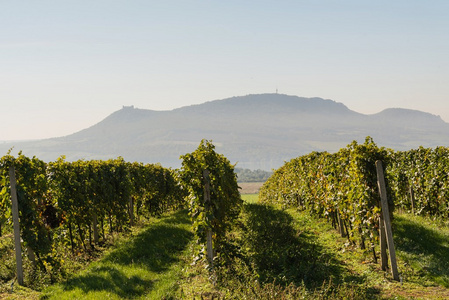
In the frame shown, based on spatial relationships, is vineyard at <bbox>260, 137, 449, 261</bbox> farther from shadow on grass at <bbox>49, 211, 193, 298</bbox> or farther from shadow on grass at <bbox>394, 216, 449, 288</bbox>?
shadow on grass at <bbox>49, 211, 193, 298</bbox>

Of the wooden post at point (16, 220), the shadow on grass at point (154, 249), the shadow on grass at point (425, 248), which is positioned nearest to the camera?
the shadow on grass at point (425, 248)

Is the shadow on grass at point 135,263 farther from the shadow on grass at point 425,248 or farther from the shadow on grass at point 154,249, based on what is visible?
the shadow on grass at point 425,248

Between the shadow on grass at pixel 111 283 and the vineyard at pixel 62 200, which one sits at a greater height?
the vineyard at pixel 62 200

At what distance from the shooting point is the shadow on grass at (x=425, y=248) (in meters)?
9.92

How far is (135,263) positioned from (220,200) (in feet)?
12.3

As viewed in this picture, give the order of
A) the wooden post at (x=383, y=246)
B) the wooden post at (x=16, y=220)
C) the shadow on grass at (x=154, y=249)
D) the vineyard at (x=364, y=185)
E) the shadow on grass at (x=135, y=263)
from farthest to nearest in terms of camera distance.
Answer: the shadow on grass at (x=154, y=249) < the wooden post at (x=16, y=220) < the vineyard at (x=364, y=185) < the wooden post at (x=383, y=246) < the shadow on grass at (x=135, y=263)

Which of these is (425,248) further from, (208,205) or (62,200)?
(62,200)

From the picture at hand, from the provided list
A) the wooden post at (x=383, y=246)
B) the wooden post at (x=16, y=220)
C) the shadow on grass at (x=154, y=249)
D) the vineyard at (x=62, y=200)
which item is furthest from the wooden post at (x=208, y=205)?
the wooden post at (x=16, y=220)

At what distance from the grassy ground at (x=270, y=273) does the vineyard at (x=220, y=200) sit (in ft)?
0.38

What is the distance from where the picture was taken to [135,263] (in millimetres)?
12648

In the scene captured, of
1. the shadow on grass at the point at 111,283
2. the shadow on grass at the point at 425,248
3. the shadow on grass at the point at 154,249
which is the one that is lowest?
the shadow on grass at the point at 154,249

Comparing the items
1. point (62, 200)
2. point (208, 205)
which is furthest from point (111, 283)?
point (62, 200)

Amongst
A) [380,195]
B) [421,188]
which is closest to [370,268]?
[380,195]

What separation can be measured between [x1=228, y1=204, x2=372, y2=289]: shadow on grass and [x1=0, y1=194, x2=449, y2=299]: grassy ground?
1.1 inches
